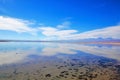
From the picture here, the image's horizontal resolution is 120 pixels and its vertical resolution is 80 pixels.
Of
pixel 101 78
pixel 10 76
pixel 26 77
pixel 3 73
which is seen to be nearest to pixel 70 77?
pixel 101 78

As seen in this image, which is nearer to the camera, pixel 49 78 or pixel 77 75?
pixel 49 78

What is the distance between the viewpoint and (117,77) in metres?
13.5

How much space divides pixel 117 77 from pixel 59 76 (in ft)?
16.5

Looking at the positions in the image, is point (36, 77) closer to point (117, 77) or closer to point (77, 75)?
point (77, 75)

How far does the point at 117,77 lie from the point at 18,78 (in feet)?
27.5

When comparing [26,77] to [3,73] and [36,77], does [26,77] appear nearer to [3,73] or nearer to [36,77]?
[36,77]

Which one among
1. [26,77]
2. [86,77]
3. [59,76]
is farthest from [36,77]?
[86,77]

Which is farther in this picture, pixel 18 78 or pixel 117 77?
pixel 117 77

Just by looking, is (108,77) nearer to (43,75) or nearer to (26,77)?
(43,75)

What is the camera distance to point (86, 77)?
44.5 ft

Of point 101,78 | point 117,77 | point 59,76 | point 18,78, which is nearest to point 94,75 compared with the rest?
point 101,78

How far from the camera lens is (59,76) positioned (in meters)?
13.9

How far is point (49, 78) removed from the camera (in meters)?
13.1

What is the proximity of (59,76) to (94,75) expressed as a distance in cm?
325
